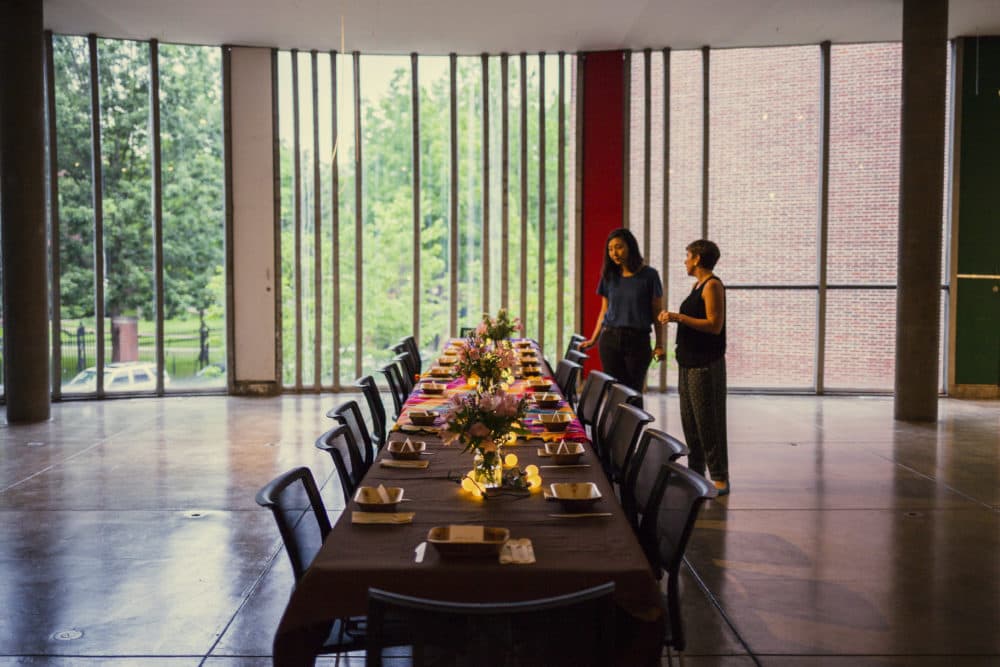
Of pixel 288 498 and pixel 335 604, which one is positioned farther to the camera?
pixel 288 498

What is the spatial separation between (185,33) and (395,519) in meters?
9.19

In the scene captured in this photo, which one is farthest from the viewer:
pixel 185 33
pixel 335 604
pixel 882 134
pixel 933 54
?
pixel 882 134

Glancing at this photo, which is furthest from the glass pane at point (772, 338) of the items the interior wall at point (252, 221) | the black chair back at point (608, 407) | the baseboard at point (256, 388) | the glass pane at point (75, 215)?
the glass pane at point (75, 215)

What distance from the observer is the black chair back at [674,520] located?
3004mm

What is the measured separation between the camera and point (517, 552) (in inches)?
105

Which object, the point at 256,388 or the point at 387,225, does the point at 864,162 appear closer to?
the point at 387,225

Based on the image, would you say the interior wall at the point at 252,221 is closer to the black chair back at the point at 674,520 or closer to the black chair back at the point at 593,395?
the black chair back at the point at 593,395

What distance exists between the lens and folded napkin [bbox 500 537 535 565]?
258 cm

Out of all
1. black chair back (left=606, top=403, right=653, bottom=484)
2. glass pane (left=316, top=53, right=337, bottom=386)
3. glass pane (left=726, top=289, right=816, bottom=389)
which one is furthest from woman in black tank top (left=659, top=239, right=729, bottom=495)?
glass pane (left=316, top=53, right=337, bottom=386)

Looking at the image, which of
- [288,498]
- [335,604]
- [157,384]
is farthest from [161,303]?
[335,604]

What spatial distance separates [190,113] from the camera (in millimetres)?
11070

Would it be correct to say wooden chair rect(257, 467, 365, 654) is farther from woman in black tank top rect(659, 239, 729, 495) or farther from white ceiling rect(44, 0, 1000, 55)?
white ceiling rect(44, 0, 1000, 55)

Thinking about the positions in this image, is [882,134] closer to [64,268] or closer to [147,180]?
[147,180]

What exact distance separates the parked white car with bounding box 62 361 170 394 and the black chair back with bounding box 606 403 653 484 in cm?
791
